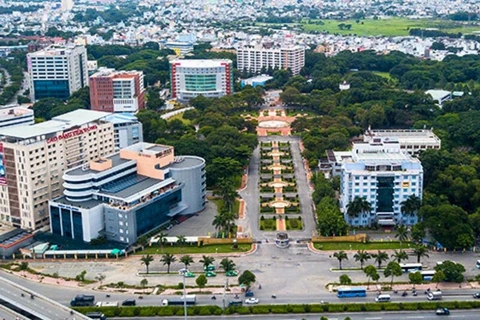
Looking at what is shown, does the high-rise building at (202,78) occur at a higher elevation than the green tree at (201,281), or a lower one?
higher

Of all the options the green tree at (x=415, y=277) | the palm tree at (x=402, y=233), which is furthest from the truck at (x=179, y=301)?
the palm tree at (x=402, y=233)

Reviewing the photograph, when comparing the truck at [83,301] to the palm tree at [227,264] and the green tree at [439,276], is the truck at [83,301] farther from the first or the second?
the green tree at [439,276]

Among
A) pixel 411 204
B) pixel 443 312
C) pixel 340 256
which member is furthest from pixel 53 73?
pixel 443 312

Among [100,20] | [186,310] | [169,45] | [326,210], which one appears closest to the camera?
[186,310]

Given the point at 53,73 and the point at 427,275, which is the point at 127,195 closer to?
the point at 427,275

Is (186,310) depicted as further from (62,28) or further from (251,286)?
(62,28)

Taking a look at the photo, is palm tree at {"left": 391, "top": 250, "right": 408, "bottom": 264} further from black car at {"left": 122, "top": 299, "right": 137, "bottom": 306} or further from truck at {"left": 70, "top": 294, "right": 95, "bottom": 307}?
truck at {"left": 70, "top": 294, "right": 95, "bottom": 307}

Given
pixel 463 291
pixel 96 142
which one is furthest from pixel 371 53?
pixel 463 291
